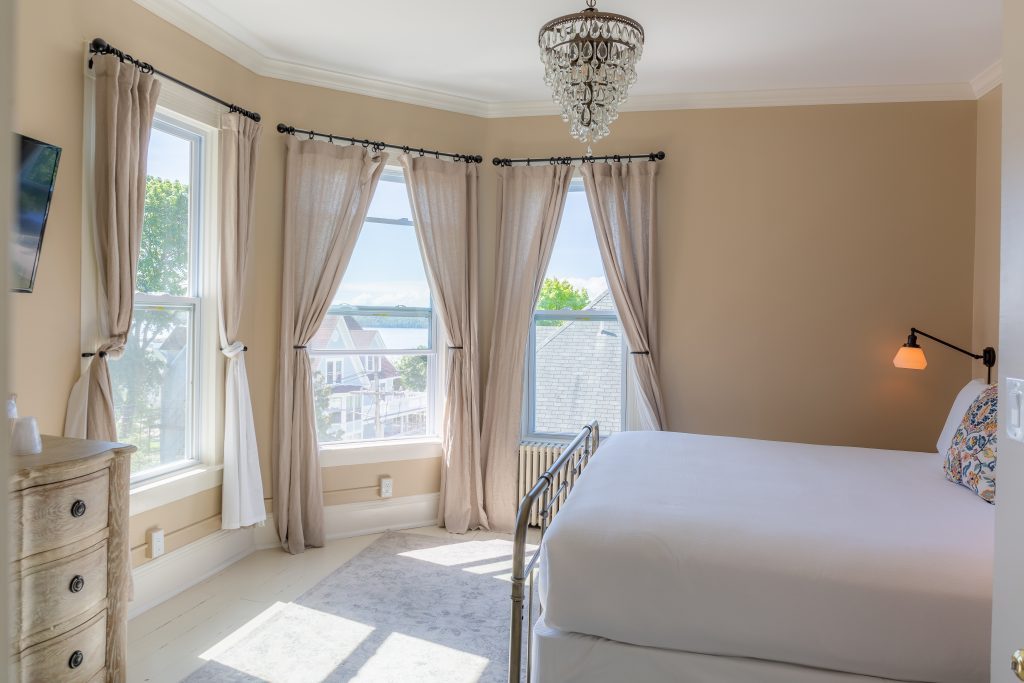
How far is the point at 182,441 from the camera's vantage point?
3.22 metres

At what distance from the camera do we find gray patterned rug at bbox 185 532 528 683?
2.39 metres

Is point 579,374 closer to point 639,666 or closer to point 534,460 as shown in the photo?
point 534,460

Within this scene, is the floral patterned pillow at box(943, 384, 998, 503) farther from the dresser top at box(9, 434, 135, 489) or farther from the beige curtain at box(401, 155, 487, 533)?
the dresser top at box(9, 434, 135, 489)

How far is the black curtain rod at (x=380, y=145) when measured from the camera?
3.64m

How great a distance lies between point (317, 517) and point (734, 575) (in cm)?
265

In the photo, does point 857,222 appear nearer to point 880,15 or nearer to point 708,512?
point 880,15

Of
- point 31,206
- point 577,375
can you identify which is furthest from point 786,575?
point 31,206

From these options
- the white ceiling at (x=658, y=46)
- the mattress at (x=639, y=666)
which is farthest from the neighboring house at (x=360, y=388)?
the mattress at (x=639, y=666)

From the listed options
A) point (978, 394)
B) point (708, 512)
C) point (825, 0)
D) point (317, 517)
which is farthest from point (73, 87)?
point (978, 394)

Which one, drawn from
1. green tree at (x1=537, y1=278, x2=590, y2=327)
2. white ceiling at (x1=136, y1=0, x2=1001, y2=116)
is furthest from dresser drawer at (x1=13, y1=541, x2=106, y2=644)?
green tree at (x1=537, y1=278, x2=590, y2=327)

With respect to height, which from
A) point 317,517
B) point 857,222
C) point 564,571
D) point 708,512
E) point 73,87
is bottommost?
point 317,517

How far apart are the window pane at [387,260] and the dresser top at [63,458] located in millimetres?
1918

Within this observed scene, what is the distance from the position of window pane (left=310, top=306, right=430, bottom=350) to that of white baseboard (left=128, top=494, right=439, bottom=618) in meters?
1.00

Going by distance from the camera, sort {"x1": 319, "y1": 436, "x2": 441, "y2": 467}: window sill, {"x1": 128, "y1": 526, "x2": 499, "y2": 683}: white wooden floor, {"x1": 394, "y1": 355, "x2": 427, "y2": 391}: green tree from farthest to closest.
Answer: {"x1": 394, "y1": 355, "x2": 427, "y2": 391}: green tree
{"x1": 319, "y1": 436, "x2": 441, "y2": 467}: window sill
{"x1": 128, "y1": 526, "x2": 499, "y2": 683}: white wooden floor
